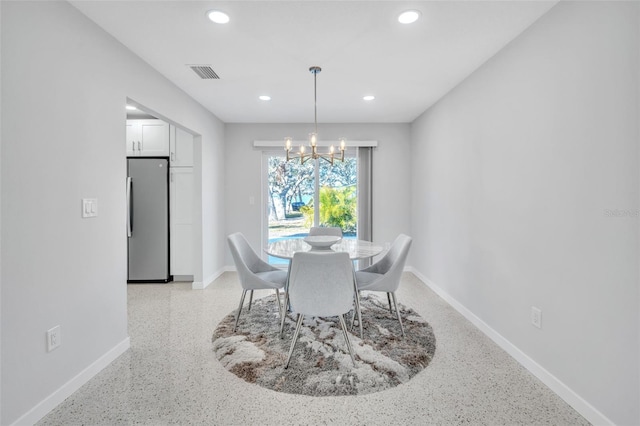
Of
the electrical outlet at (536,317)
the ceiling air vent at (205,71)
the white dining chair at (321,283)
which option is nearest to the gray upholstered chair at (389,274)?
the white dining chair at (321,283)

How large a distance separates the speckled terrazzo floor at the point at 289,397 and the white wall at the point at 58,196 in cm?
24

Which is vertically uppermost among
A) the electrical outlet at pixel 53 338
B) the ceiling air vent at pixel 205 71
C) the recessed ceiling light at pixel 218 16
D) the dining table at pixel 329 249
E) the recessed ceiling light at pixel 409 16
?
the ceiling air vent at pixel 205 71

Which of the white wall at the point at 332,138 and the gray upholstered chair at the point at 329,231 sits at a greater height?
the white wall at the point at 332,138

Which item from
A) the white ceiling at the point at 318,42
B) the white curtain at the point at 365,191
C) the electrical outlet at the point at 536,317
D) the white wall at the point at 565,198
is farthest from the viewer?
the white curtain at the point at 365,191

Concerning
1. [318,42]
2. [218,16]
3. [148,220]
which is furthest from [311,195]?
[218,16]

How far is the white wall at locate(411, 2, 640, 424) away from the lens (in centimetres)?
155

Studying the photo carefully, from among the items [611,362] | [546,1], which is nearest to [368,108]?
[546,1]

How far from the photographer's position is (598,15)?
167 cm

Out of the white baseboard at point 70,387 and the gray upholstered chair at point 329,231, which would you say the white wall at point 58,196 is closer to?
the white baseboard at point 70,387

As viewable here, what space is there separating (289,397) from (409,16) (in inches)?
98.5

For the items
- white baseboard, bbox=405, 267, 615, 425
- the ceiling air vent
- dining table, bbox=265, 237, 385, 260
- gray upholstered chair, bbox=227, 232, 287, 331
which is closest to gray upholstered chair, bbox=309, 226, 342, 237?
dining table, bbox=265, 237, 385, 260

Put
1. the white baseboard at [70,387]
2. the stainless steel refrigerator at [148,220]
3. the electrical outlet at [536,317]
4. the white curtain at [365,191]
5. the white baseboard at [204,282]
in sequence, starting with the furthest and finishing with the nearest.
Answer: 1. the white curtain at [365,191]
2. the stainless steel refrigerator at [148,220]
3. the white baseboard at [204,282]
4. the electrical outlet at [536,317]
5. the white baseboard at [70,387]

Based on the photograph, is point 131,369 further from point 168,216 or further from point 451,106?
point 451,106

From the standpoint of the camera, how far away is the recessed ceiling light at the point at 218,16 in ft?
6.79
